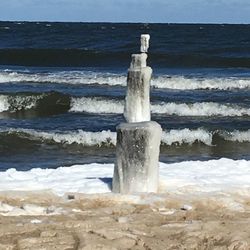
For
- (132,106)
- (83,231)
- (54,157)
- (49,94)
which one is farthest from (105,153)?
(49,94)

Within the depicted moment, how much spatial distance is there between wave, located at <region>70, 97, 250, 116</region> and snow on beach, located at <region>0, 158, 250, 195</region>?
355 inches

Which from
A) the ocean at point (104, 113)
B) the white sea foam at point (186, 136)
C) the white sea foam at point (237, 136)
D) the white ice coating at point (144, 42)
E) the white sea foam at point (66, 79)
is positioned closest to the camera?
the white ice coating at point (144, 42)

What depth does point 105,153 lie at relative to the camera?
44.5 ft

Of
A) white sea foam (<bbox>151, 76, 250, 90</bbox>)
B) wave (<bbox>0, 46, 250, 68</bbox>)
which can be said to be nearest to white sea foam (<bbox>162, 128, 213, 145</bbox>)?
white sea foam (<bbox>151, 76, 250, 90</bbox>)

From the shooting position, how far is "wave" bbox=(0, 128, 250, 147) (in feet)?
47.5

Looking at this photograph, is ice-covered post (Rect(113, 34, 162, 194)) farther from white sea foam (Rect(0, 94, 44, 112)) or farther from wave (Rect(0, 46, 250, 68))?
wave (Rect(0, 46, 250, 68))

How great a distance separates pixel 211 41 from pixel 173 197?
1793 inches

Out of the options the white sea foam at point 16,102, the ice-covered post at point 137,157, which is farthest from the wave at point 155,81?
the ice-covered post at point 137,157

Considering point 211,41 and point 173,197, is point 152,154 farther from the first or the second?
point 211,41

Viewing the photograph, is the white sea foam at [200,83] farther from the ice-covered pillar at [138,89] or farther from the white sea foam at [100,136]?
the ice-covered pillar at [138,89]

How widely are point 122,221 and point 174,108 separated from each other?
1261cm

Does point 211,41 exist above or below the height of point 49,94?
above

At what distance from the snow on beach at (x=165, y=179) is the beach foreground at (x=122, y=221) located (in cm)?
29

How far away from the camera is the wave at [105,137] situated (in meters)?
14.5
